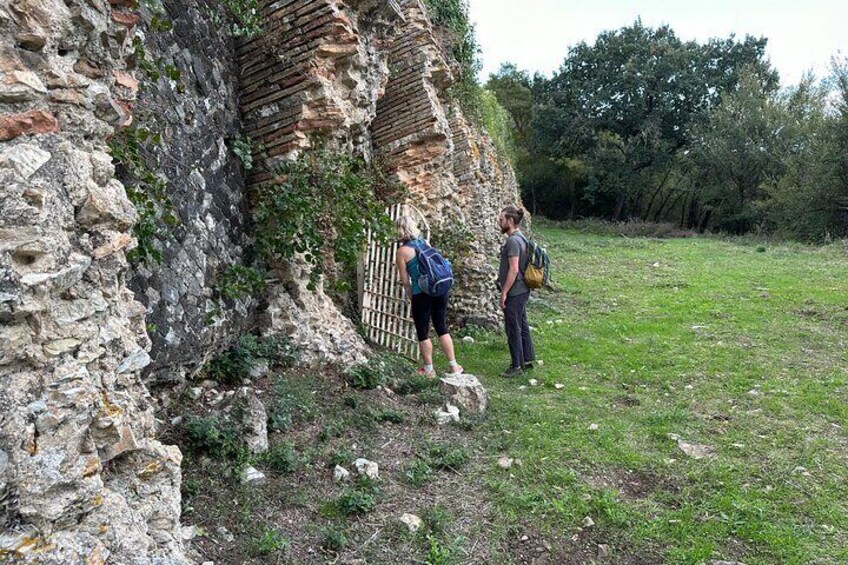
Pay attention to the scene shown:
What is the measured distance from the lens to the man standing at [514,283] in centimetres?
657

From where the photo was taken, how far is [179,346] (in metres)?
3.87

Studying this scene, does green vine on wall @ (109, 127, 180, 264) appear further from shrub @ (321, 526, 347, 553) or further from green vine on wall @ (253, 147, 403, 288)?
shrub @ (321, 526, 347, 553)

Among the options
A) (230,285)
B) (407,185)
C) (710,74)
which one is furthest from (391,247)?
(710,74)

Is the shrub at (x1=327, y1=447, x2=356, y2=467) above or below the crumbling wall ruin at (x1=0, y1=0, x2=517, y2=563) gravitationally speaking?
below

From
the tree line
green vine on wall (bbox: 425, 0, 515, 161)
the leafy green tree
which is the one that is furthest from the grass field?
the leafy green tree

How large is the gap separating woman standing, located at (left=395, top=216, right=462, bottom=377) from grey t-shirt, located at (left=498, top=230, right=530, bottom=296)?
963 millimetres

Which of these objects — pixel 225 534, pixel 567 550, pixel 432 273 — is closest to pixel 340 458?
pixel 225 534

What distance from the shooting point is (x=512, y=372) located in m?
6.81

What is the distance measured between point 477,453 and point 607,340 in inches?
180

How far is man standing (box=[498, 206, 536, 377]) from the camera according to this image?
657cm

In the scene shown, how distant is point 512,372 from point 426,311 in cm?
143

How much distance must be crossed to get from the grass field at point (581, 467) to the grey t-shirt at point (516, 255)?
1.02m

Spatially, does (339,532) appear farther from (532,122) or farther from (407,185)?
(532,122)

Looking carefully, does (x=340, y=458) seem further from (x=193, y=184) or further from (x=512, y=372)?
(x=512, y=372)
